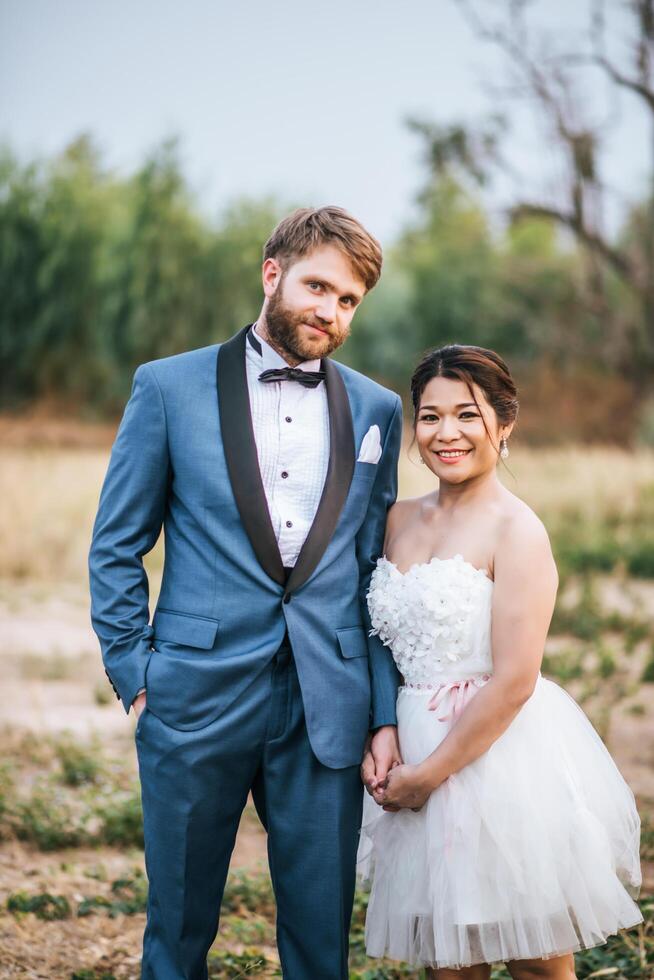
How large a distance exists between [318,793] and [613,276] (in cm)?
Result: 2678

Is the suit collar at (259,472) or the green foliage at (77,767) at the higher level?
the suit collar at (259,472)

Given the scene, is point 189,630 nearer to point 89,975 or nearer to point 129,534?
point 129,534

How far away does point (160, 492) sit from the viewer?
2.63 metres

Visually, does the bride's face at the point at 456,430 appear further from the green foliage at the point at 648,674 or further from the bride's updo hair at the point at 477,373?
the green foliage at the point at 648,674

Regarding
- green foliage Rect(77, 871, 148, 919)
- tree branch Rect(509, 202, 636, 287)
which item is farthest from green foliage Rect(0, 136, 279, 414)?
green foliage Rect(77, 871, 148, 919)

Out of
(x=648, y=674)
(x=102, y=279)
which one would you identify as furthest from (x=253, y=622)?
(x=102, y=279)

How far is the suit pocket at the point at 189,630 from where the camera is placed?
2.51m

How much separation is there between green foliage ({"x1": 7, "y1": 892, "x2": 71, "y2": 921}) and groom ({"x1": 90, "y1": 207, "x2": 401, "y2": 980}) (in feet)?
3.87

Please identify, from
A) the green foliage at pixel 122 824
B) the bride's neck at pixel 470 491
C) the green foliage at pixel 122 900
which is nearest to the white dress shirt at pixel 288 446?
the bride's neck at pixel 470 491

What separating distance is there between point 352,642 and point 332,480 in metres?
0.43

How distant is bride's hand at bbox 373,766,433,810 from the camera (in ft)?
8.10

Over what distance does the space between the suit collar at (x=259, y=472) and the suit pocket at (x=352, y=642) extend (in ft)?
0.63

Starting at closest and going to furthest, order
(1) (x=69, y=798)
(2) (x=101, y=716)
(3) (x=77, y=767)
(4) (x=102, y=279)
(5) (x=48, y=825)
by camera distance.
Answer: (5) (x=48, y=825)
(1) (x=69, y=798)
(3) (x=77, y=767)
(2) (x=101, y=716)
(4) (x=102, y=279)

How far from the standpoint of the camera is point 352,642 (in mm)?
2664
